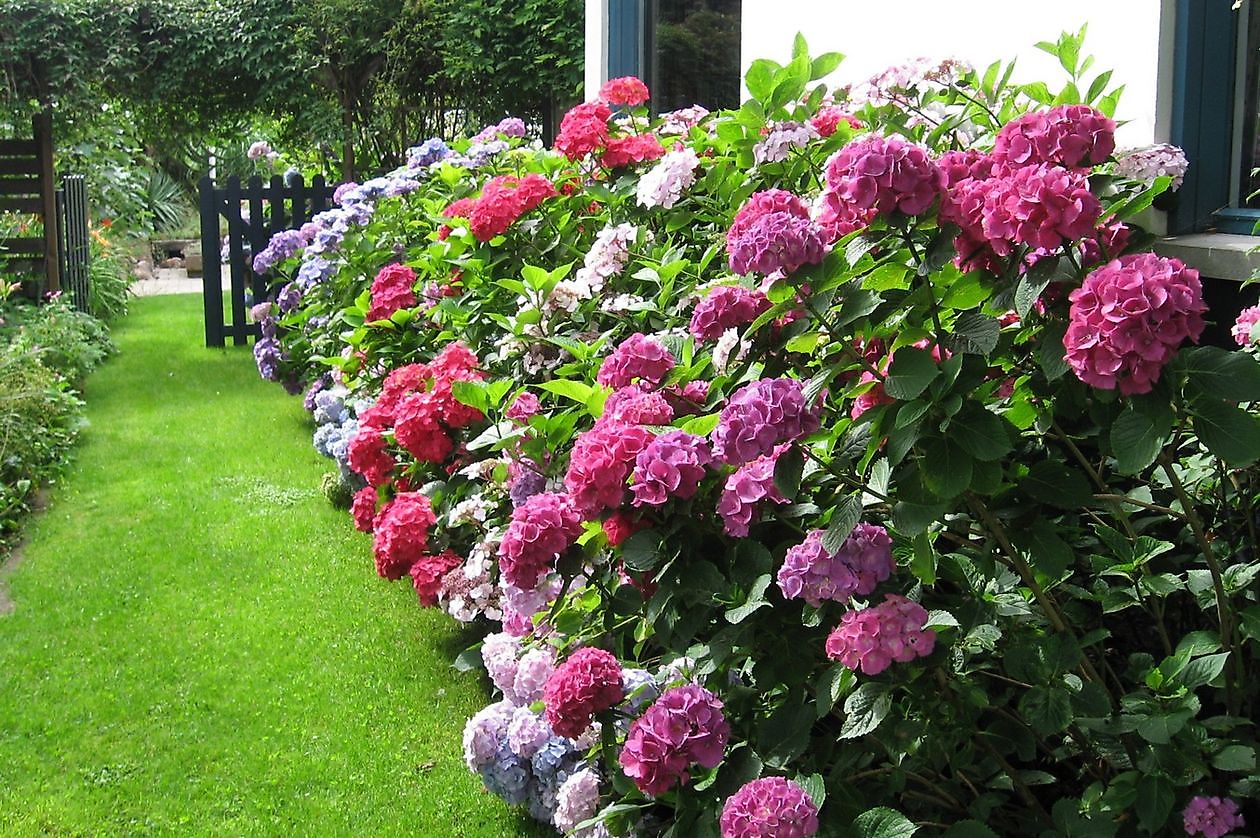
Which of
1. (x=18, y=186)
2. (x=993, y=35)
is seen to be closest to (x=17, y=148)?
(x=18, y=186)

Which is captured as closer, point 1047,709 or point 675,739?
point 1047,709

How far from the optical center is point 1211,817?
1.62 meters

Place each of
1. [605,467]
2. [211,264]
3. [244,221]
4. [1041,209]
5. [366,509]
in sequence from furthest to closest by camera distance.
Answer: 1. [211,264]
2. [244,221]
3. [366,509]
4. [605,467]
5. [1041,209]

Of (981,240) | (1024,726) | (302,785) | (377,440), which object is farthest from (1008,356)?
(377,440)

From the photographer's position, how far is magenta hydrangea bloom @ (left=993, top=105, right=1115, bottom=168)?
5.05ft

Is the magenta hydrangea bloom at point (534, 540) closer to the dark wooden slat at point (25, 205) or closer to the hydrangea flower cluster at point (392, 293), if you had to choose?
the hydrangea flower cluster at point (392, 293)

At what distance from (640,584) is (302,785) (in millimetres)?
1459

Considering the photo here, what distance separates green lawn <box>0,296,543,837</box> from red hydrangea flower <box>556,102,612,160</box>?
1.54m

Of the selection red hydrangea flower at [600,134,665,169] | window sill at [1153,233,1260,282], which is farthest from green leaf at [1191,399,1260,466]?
red hydrangea flower at [600,134,665,169]

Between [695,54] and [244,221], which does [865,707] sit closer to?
[695,54]

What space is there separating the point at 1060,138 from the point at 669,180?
1416mm

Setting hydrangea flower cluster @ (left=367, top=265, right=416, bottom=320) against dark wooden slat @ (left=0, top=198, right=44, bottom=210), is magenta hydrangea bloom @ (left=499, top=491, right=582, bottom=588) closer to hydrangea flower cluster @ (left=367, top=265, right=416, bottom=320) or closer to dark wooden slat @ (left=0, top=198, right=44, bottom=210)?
hydrangea flower cluster @ (left=367, top=265, right=416, bottom=320)

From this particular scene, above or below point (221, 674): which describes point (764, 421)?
above

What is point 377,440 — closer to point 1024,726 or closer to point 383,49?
point 1024,726
